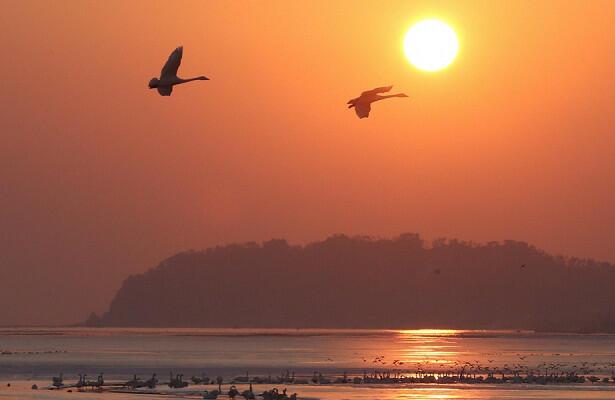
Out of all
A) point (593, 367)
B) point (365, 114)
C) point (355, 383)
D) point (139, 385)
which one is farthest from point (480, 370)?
point (365, 114)

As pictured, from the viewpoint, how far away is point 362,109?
167 feet

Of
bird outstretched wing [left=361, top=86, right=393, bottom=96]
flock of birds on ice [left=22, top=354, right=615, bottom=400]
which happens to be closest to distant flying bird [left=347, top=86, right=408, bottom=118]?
bird outstretched wing [left=361, top=86, right=393, bottom=96]

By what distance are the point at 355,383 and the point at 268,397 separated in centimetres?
1600

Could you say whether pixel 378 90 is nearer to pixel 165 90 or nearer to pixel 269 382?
pixel 165 90

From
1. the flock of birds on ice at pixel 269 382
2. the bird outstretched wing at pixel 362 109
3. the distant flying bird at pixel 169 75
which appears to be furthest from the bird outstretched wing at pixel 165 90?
the flock of birds on ice at pixel 269 382

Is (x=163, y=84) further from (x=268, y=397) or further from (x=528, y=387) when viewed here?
(x=528, y=387)

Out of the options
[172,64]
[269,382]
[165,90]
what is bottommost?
[269,382]

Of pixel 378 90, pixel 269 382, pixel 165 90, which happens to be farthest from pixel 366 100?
pixel 269 382

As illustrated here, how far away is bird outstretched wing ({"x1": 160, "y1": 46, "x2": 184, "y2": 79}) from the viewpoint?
4641 cm

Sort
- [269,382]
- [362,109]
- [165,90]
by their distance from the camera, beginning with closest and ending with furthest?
[165,90]
[362,109]
[269,382]

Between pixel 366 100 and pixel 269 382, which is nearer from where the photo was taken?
pixel 366 100

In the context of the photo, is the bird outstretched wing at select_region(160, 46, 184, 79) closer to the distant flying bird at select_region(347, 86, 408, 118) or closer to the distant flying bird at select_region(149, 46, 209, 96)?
the distant flying bird at select_region(149, 46, 209, 96)

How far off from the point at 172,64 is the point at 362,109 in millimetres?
8151

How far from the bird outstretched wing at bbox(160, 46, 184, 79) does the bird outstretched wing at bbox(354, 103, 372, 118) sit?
7509mm
